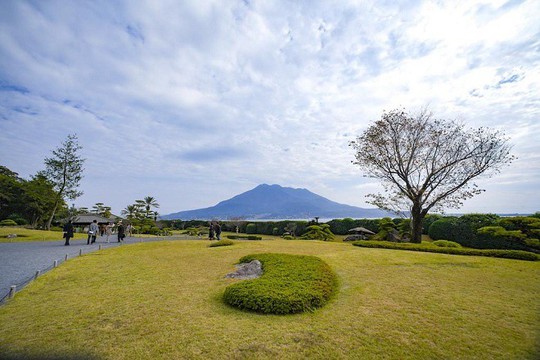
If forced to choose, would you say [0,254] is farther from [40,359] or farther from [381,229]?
[381,229]

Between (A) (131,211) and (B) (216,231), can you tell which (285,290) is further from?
(A) (131,211)

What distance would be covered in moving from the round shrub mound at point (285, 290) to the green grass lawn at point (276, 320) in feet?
0.70

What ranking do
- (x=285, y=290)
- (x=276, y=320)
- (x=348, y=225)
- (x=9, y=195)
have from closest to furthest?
(x=276, y=320) → (x=285, y=290) → (x=348, y=225) → (x=9, y=195)

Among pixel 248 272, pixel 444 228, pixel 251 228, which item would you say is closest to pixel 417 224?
pixel 444 228

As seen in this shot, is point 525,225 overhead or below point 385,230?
overhead

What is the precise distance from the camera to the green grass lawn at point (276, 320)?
4352 millimetres

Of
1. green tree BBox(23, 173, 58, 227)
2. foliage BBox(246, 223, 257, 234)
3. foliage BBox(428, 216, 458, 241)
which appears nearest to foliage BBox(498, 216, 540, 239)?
foliage BBox(428, 216, 458, 241)

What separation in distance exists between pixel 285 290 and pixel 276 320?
3.57 feet

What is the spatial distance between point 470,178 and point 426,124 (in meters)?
4.67

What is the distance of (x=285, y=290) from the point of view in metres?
6.59

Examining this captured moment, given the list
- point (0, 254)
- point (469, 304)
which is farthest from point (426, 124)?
point (0, 254)

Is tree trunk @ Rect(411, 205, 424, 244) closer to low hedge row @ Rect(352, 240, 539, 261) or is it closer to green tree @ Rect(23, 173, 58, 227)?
low hedge row @ Rect(352, 240, 539, 261)

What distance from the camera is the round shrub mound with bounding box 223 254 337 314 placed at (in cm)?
602

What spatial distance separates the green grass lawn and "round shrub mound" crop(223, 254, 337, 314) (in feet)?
0.70
